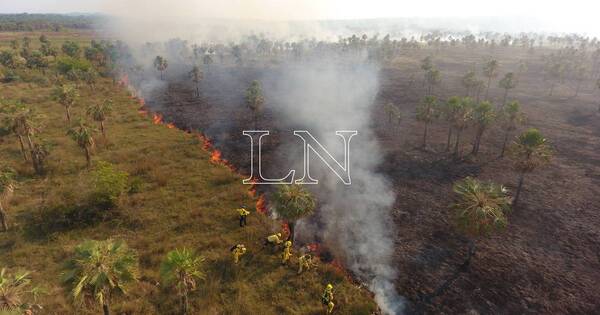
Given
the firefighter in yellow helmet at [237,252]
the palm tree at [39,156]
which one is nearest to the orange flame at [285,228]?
the firefighter in yellow helmet at [237,252]

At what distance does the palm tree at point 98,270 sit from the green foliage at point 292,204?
1711cm

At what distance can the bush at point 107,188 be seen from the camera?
147 feet

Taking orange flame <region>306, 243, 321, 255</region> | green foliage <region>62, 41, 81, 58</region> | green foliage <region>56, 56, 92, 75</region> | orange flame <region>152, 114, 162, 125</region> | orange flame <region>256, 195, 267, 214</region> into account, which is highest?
green foliage <region>62, 41, 81, 58</region>

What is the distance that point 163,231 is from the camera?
137 ft

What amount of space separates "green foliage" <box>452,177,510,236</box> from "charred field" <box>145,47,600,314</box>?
6007mm

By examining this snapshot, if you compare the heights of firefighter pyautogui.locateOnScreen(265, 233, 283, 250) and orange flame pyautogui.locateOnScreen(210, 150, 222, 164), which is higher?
orange flame pyautogui.locateOnScreen(210, 150, 222, 164)

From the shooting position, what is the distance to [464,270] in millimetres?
37656

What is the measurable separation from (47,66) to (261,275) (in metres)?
128

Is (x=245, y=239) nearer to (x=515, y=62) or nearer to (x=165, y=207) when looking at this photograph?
(x=165, y=207)

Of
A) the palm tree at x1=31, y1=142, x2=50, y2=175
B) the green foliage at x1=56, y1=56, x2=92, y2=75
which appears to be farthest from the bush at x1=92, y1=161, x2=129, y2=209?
the green foliage at x1=56, y1=56, x2=92, y2=75

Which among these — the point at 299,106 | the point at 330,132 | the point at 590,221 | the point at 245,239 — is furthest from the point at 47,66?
the point at 590,221

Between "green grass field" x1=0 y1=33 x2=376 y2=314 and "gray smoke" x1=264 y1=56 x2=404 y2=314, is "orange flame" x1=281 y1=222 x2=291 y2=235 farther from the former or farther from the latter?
"gray smoke" x1=264 y1=56 x2=404 y2=314

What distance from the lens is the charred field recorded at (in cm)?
3519

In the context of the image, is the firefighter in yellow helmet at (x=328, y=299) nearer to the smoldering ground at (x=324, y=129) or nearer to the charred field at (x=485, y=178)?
the smoldering ground at (x=324, y=129)
